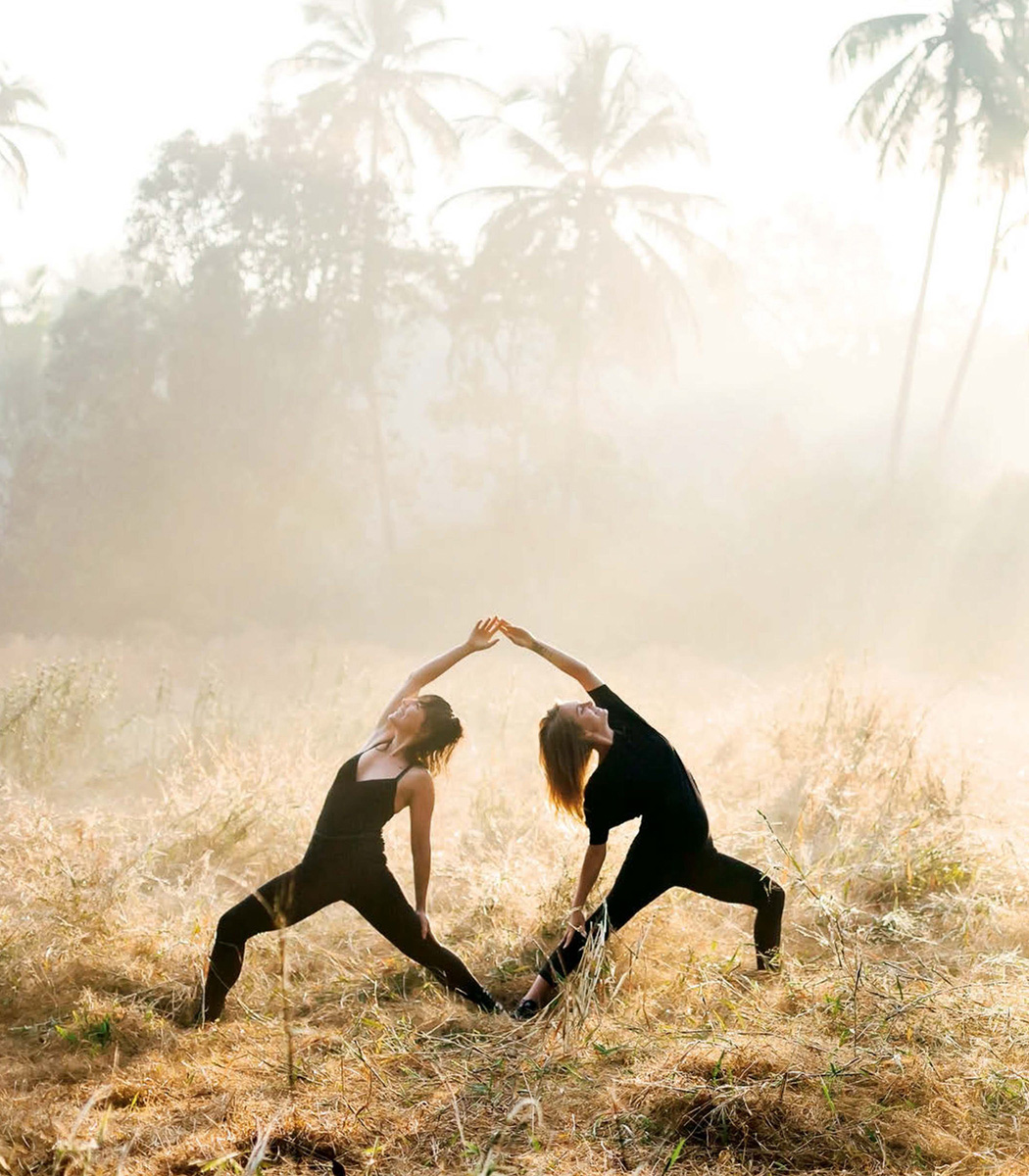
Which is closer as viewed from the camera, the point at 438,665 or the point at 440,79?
the point at 438,665

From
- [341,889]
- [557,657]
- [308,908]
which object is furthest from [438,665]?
[308,908]

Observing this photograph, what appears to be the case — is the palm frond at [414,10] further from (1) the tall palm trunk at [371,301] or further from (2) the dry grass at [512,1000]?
(2) the dry grass at [512,1000]

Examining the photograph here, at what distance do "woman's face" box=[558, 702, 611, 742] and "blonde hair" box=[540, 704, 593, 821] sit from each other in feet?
0.05

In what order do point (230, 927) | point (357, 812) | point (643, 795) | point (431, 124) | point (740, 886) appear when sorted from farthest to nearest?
point (431, 124), point (740, 886), point (643, 795), point (357, 812), point (230, 927)

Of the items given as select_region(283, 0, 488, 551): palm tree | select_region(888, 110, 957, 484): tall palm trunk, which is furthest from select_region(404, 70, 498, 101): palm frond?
select_region(888, 110, 957, 484): tall palm trunk

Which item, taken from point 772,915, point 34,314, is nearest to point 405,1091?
point 772,915

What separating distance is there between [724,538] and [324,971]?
18179 mm

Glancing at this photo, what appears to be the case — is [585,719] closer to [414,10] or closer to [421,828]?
[421,828]

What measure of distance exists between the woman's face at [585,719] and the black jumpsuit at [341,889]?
708mm

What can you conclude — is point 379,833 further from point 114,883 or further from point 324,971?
point 114,883

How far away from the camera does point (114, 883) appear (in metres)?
4.68

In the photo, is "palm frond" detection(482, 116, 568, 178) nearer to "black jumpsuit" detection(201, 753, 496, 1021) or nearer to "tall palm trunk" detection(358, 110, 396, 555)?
"tall palm trunk" detection(358, 110, 396, 555)

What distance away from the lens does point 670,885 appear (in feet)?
13.6

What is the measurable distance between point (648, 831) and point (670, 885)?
26cm
